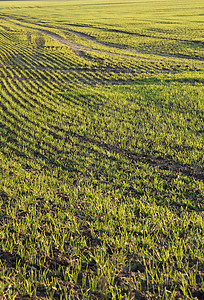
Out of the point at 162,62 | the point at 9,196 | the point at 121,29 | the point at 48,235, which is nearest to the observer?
the point at 48,235

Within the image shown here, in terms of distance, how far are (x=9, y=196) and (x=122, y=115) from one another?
9.62m

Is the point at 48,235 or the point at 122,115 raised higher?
the point at 122,115

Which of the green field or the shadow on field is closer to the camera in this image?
the green field

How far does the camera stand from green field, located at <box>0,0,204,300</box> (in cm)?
540

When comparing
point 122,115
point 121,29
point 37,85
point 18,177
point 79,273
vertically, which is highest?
point 121,29

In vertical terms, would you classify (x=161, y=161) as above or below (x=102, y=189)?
above

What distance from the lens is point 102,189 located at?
29.6 ft

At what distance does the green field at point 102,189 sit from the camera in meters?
Result: 5.40

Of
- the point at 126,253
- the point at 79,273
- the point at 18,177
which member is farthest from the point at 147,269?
the point at 18,177

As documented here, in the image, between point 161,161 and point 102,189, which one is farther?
point 161,161

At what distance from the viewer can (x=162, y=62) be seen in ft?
106

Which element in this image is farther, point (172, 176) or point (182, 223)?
point (172, 176)

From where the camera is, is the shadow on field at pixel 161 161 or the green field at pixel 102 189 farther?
the shadow on field at pixel 161 161

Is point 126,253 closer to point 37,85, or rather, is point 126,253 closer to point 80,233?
point 80,233
